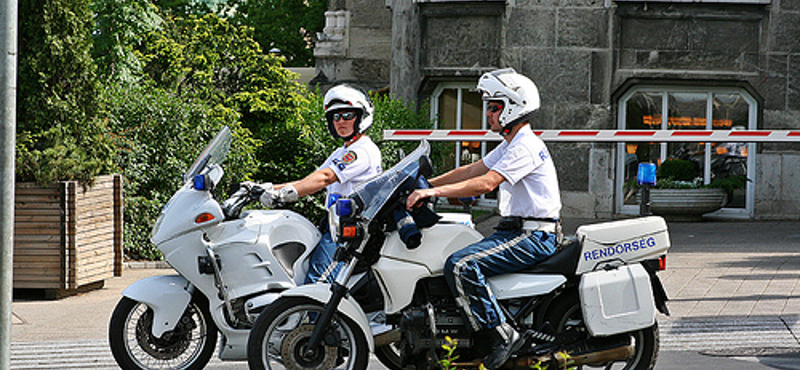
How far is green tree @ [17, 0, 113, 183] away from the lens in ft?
30.3

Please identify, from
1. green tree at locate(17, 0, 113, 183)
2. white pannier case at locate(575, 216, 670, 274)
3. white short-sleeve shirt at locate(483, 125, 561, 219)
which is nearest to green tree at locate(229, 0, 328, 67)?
green tree at locate(17, 0, 113, 183)

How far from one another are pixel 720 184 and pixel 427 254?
12.0 m

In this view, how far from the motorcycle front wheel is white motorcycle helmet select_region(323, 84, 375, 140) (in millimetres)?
1317

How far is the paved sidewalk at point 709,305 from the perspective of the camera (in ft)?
25.5

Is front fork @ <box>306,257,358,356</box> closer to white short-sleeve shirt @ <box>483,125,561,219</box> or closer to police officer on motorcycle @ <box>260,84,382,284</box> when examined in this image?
police officer on motorcycle @ <box>260,84,382,284</box>

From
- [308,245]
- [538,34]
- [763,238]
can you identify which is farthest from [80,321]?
[538,34]

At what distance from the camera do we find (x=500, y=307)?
5.65 metres

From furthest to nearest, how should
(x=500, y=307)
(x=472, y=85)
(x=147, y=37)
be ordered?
(x=472, y=85) → (x=147, y=37) → (x=500, y=307)

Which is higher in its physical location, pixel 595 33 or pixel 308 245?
pixel 595 33

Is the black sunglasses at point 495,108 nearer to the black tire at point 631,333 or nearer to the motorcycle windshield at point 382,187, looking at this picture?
the motorcycle windshield at point 382,187

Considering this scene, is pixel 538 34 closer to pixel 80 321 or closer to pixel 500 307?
pixel 80 321

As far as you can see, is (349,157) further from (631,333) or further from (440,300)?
(631,333)

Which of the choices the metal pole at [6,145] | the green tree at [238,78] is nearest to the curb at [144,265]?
the green tree at [238,78]

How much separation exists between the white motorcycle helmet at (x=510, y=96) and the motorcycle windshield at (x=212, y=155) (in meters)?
1.61
